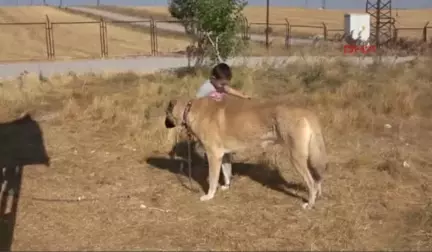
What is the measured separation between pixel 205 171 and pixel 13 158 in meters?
3.03

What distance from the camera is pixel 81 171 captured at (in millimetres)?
8602

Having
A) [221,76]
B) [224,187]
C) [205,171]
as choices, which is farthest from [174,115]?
[205,171]

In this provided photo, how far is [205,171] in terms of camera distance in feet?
28.2

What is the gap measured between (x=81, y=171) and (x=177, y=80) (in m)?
8.88

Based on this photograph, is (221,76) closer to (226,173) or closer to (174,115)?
(174,115)

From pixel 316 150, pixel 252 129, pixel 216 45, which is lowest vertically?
pixel 316 150

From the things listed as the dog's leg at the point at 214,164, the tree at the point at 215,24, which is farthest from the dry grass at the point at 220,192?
the tree at the point at 215,24

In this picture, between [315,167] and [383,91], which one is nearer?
[315,167]

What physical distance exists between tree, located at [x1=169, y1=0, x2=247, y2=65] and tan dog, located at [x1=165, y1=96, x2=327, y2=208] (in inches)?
378

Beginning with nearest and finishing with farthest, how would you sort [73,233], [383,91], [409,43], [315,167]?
[73,233]
[315,167]
[383,91]
[409,43]

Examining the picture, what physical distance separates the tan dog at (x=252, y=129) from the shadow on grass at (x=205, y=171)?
67 centimetres

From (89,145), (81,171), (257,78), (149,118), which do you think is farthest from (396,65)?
(81,171)

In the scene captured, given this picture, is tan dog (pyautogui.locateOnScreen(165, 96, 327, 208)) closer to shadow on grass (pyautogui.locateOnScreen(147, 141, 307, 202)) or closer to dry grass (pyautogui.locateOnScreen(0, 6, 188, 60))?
shadow on grass (pyautogui.locateOnScreen(147, 141, 307, 202))

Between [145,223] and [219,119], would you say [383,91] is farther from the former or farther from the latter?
[145,223]
